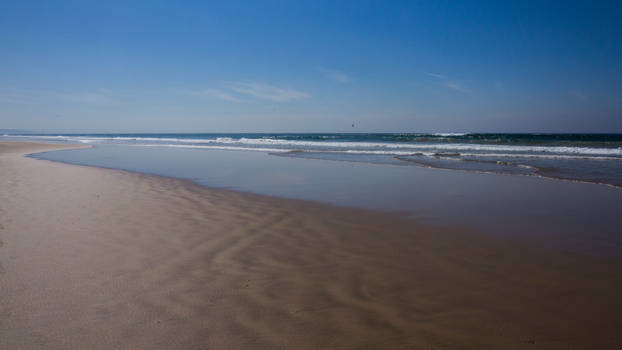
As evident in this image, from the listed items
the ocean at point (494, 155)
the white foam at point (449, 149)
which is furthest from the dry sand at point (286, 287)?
the white foam at point (449, 149)

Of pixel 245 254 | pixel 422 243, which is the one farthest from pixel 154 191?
pixel 422 243

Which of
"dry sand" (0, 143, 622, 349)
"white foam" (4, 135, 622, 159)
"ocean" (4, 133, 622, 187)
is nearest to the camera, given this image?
"dry sand" (0, 143, 622, 349)

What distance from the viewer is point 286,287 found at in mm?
3365

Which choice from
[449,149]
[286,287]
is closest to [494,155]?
[449,149]

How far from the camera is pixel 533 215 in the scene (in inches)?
245

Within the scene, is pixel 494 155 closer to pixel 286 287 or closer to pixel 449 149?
pixel 449 149

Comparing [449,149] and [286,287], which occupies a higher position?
[449,149]

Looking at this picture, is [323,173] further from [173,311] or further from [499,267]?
[173,311]

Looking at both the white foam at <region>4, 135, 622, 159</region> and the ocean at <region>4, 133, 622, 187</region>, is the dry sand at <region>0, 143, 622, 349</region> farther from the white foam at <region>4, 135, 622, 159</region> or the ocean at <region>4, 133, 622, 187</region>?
the white foam at <region>4, 135, 622, 159</region>

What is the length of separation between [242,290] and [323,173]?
941 centimetres

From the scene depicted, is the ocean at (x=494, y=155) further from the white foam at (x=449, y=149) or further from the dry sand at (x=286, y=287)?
the dry sand at (x=286, y=287)

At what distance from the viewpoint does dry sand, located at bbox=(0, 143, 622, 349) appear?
2.55 meters

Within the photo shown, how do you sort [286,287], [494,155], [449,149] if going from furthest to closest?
[449,149], [494,155], [286,287]

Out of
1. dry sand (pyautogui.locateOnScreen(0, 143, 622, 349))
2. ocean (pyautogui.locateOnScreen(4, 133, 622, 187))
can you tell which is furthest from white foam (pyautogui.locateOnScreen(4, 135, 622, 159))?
dry sand (pyautogui.locateOnScreen(0, 143, 622, 349))
